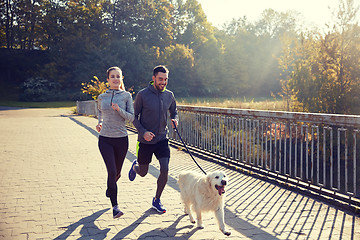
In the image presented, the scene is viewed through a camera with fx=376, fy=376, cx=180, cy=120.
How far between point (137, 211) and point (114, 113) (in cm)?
143

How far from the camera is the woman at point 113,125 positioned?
200 inches

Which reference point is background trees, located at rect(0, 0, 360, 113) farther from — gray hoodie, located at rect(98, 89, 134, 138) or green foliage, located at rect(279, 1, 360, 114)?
gray hoodie, located at rect(98, 89, 134, 138)

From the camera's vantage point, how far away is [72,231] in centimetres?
450

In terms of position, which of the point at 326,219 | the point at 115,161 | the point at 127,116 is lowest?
the point at 326,219

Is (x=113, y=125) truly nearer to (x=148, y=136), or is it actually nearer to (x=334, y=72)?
(x=148, y=136)

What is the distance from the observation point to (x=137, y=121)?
518 cm

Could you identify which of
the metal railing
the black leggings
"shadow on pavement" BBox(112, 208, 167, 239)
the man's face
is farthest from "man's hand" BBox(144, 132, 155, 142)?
the metal railing

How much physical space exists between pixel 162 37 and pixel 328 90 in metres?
63.8

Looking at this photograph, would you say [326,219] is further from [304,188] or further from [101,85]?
[101,85]

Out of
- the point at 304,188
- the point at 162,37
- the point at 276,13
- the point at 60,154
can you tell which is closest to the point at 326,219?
the point at 304,188

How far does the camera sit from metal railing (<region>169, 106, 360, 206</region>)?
5684 mm

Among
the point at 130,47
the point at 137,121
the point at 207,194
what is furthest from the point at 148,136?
the point at 130,47

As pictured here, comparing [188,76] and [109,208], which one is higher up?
[188,76]

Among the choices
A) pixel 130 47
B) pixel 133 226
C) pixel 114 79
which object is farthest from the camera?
pixel 130 47
